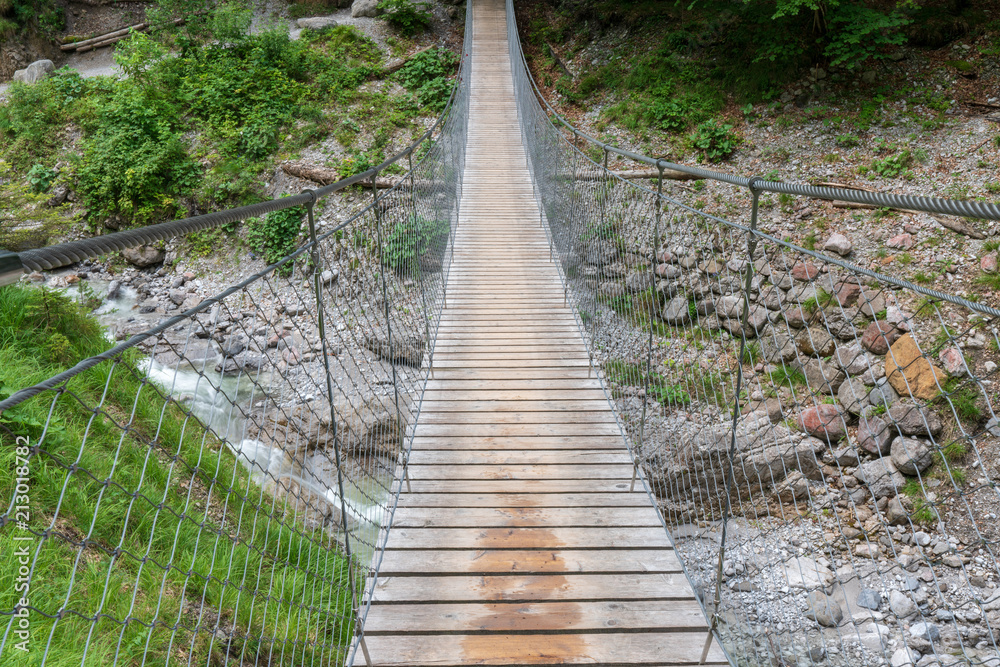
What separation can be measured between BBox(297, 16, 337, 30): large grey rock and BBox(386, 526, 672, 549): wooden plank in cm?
976

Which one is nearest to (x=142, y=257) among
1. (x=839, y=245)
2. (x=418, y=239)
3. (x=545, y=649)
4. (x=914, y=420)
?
(x=418, y=239)

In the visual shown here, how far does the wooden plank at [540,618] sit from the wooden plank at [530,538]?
0.24 m

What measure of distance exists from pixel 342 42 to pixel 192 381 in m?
6.52

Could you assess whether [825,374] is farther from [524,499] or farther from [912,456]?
[524,499]

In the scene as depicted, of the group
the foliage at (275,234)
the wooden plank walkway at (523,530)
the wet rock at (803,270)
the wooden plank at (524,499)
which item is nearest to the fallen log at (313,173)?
the foliage at (275,234)

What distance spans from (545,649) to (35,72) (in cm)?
1169

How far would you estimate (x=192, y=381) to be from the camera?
5.07 metres

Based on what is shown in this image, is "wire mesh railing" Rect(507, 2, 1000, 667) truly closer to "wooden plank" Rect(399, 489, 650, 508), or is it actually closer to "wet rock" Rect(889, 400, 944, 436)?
"wet rock" Rect(889, 400, 944, 436)

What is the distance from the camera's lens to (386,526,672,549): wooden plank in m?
1.98

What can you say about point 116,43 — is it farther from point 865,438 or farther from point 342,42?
point 865,438

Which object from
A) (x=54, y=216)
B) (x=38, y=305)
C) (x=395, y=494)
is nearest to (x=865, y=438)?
(x=395, y=494)

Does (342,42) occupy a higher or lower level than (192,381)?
higher

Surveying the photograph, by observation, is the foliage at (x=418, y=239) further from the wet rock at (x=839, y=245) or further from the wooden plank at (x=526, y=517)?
the wet rock at (x=839, y=245)

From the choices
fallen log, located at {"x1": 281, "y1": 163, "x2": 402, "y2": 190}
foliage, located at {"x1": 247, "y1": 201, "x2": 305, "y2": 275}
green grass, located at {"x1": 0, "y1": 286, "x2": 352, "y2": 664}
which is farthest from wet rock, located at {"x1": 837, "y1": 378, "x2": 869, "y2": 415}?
foliage, located at {"x1": 247, "y1": 201, "x2": 305, "y2": 275}
